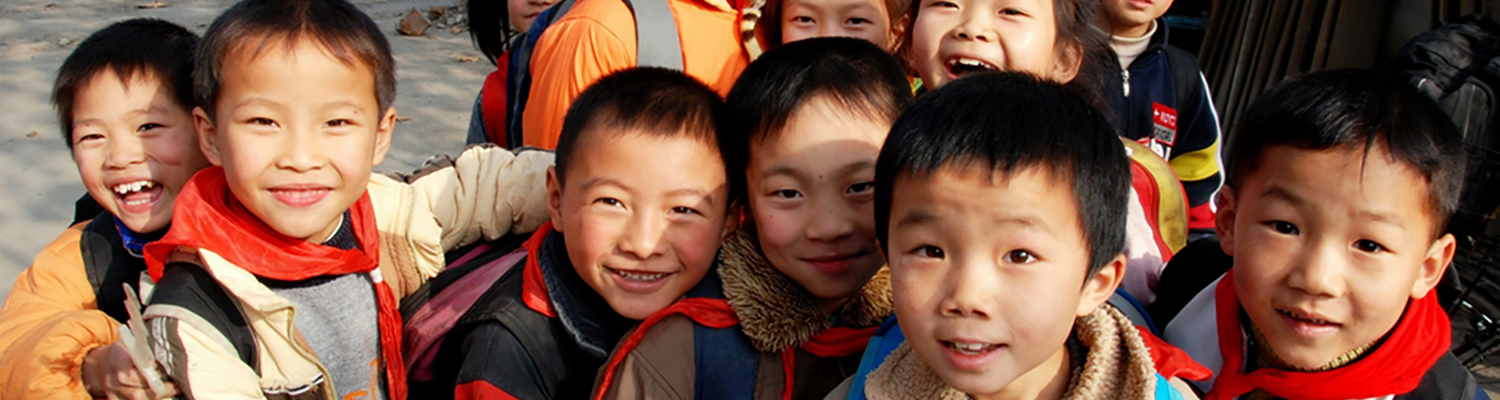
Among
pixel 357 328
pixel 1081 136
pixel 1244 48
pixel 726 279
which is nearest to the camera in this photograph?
pixel 1081 136

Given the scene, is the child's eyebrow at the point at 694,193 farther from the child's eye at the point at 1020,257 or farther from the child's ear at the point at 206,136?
the child's ear at the point at 206,136

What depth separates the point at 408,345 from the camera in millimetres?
2197

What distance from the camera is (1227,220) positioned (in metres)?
1.88

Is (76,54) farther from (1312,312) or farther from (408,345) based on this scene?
(1312,312)

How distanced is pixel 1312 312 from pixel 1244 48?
3.54 metres

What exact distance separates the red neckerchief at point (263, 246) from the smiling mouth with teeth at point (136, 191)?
217 mm

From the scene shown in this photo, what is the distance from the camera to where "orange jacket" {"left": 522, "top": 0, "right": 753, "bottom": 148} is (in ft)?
8.25

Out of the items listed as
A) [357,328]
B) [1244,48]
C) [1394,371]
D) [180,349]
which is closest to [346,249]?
[357,328]

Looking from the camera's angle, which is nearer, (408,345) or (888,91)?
(888,91)

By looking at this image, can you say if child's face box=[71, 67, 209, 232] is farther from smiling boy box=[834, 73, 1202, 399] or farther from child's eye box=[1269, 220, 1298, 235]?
child's eye box=[1269, 220, 1298, 235]

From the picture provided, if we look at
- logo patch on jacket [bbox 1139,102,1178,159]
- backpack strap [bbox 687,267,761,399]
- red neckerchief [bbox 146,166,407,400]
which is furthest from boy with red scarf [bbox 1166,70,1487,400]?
red neckerchief [bbox 146,166,407,400]

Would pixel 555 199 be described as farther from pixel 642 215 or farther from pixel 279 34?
pixel 279 34

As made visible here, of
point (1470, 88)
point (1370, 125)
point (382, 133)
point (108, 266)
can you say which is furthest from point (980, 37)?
point (1470, 88)

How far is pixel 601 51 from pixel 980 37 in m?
0.87
